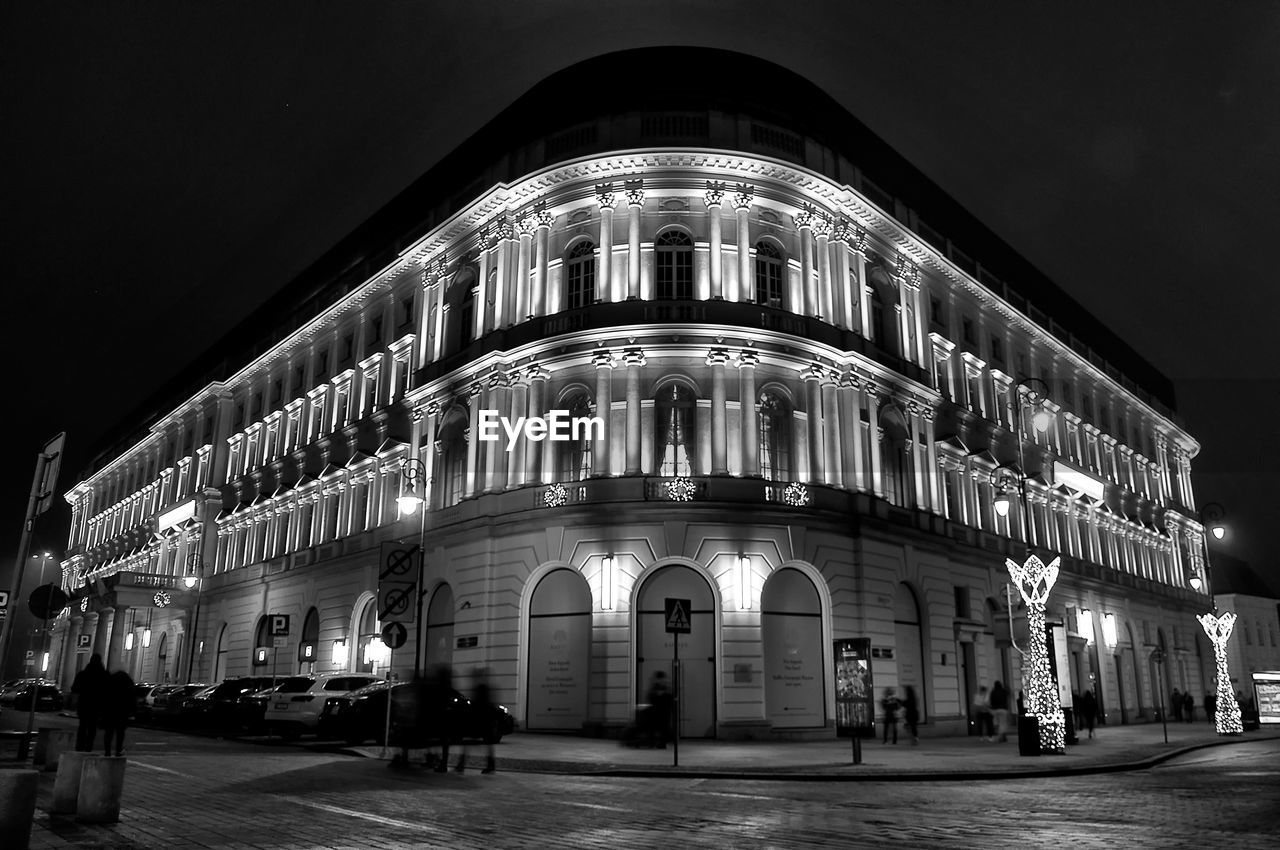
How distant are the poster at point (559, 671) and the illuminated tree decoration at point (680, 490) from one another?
4.35 m

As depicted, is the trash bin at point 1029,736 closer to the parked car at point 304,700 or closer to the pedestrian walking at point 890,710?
the pedestrian walking at point 890,710

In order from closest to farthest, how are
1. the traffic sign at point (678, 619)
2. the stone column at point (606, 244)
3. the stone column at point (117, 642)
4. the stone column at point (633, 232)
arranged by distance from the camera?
the traffic sign at point (678, 619) → the stone column at point (633, 232) → the stone column at point (606, 244) → the stone column at point (117, 642)

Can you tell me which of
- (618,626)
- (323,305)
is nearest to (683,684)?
(618,626)

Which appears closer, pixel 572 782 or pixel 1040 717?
pixel 572 782

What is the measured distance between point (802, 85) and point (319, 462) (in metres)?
26.2

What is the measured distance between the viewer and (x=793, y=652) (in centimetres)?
2931

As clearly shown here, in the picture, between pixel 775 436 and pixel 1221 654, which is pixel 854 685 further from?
pixel 1221 654

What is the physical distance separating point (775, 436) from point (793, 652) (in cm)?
664

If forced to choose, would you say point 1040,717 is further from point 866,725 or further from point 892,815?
point 892,815

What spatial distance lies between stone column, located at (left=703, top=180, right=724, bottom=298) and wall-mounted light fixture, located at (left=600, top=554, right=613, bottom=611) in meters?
8.96

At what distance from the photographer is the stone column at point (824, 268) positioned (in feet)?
109

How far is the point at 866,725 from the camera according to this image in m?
20.6

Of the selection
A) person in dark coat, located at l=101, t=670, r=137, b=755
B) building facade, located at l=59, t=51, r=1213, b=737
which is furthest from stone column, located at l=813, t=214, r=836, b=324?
person in dark coat, located at l=101, t=670, r=137, b=755

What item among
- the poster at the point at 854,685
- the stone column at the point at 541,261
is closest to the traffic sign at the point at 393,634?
the poster at the point at 854,685
